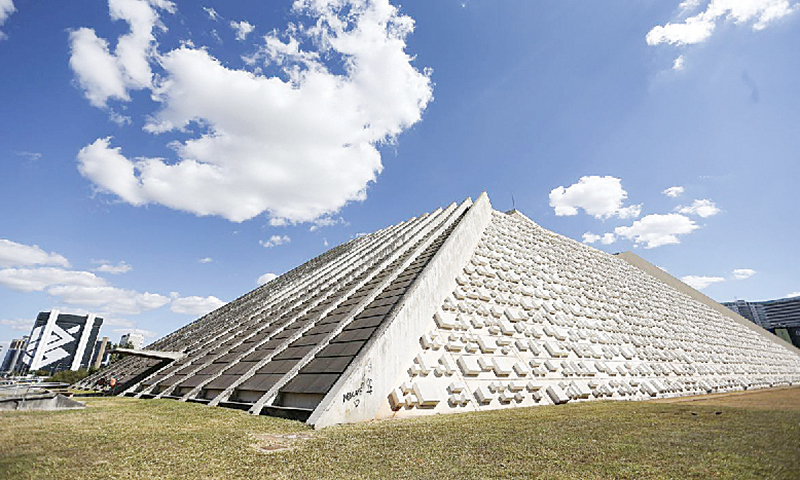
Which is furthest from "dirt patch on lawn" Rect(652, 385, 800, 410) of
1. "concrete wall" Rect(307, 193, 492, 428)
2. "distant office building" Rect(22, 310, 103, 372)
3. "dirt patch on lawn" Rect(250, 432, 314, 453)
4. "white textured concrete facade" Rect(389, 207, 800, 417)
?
A: "distant office building" Rect(22, 310, 103, 372)

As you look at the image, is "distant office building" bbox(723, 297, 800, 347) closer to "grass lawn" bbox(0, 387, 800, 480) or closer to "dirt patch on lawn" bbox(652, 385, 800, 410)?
"dirt patch on lawn" bbox(652, 385, 800, 410)

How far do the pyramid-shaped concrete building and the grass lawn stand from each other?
3.50 feet

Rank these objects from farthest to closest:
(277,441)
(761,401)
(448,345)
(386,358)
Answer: (448,345) < (761,401) < (386,358) < (277,441)

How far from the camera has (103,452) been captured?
13.3 ft


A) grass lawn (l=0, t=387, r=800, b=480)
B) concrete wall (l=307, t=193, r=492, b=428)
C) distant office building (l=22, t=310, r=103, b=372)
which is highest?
distant office building (l=22, t=310, r=103, b=372)

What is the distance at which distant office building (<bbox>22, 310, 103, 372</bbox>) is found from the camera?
6825 centimetres

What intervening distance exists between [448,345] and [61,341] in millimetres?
94264

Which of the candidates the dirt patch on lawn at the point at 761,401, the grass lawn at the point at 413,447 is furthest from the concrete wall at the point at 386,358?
the dirt patch on lawn at the point at 761,401

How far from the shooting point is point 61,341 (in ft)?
236

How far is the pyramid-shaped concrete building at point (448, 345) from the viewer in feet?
23.9

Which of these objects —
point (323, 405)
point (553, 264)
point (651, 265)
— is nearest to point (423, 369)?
point (323, 405)

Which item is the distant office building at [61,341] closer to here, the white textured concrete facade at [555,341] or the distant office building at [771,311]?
the white textured concrete facade at [555,341]

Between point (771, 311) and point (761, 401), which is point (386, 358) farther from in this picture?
point (771, 311)

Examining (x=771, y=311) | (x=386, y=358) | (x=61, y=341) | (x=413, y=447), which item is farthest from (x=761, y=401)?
(x=771, y=311)
